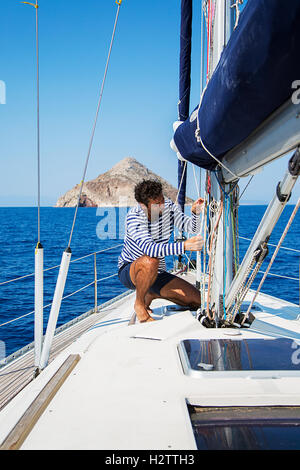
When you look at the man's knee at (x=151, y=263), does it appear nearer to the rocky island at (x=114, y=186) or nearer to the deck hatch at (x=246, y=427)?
the deck hatch at (x=246, y=427)

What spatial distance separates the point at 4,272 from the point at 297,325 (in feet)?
43.4

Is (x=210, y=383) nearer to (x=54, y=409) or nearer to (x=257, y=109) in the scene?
(x=54, y=409)

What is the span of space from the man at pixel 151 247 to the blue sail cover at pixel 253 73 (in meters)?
1.11

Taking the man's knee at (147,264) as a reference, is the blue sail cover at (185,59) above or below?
above

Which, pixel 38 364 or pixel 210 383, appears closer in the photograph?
pixel 210 383

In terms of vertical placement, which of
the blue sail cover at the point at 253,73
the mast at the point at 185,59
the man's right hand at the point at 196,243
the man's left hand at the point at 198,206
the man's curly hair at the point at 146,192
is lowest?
the man's right hand at the point at 196,243

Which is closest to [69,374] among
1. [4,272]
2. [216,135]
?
[216,135]

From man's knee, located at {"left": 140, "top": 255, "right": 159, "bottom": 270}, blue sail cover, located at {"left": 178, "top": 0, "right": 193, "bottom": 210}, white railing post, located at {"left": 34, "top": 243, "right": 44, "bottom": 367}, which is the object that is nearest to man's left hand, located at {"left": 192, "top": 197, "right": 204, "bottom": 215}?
man's knee, located at {"left": 140, "top": 255, "right": 159, "bottom": 270}

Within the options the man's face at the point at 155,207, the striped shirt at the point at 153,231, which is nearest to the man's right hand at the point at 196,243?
the striped shirt at the point at 153,231

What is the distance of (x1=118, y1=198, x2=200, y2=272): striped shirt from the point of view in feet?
8.79

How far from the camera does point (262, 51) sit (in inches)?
44.5

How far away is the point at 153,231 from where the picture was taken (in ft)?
9.90

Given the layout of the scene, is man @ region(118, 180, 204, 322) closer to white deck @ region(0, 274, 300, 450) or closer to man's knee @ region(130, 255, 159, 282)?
man's knee @ region(130, 255, 159, 282)

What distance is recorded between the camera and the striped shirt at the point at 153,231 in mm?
2678
